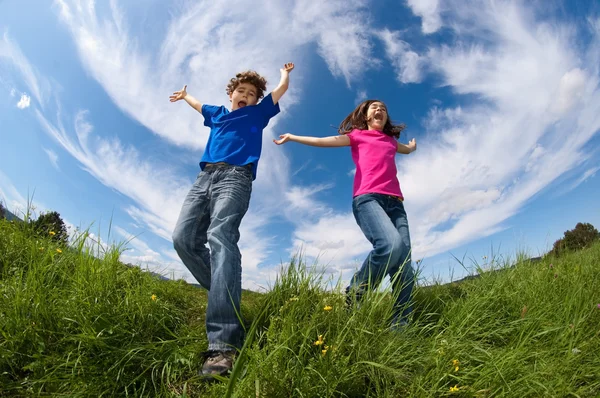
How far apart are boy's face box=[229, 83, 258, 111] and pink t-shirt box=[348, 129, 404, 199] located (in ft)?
3.82

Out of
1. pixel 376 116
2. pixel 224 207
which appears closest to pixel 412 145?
pixel 376 116

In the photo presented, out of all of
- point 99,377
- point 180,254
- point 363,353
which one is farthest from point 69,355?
point 363,353

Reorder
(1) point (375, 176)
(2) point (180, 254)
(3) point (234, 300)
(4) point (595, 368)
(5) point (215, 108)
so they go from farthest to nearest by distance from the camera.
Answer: (5) point (215, 108)
(1) point (375, 176)
(2) point (180, 254)
(3) point (234, 300)
(4) point (595, 368)

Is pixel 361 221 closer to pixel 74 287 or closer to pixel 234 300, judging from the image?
pixel 234 300

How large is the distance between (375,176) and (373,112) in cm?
104

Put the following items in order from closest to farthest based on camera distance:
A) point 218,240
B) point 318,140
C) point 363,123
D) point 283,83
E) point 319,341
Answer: point 319,341 < point 218,240 < point 283,83 < point 318,140 < point 363,123

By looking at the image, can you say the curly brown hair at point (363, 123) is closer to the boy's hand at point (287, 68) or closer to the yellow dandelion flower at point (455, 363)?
the boy's hand at point (287, 68)

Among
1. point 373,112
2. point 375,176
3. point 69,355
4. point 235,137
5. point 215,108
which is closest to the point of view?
point 69,355

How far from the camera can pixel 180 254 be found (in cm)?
300

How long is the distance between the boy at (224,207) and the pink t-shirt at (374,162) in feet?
3.34

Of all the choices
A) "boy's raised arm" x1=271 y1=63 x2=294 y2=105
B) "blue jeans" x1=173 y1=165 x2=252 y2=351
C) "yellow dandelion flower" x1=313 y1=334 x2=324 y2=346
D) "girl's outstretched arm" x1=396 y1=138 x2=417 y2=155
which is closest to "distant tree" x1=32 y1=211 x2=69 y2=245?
"blue jeans" x1=173 y1=165 x2=252 y2=351

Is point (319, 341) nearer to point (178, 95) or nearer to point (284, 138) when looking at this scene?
point (284, 138)

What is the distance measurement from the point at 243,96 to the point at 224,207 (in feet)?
4.90

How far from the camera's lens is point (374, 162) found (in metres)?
3.74
